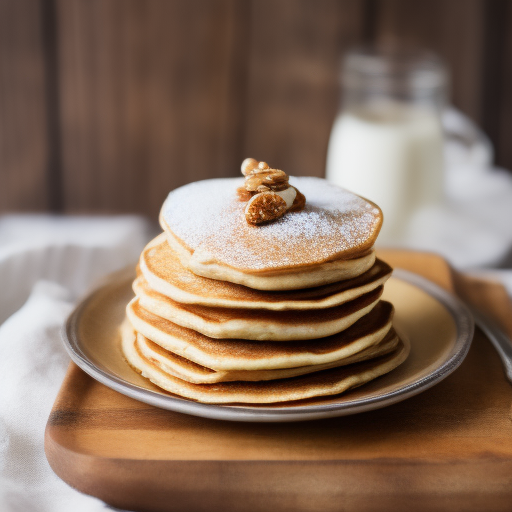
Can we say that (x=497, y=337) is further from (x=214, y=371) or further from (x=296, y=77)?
(x=296, y=77)

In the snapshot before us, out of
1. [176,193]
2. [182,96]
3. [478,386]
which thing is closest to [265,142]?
A: [182,96]

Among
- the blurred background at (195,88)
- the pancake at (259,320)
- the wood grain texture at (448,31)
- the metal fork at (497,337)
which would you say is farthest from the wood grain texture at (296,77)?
the pancake at (259,320)

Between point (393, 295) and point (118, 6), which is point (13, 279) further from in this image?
point (118, 6)

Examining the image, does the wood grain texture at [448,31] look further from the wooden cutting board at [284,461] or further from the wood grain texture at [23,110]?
the wooden cutting board at [284,461]

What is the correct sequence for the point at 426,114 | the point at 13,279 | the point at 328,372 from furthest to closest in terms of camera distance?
the point at 426,114 < the point at 13,279 < the point at 328,372

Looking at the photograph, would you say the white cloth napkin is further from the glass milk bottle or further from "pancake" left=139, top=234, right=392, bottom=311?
the glass milk bottle

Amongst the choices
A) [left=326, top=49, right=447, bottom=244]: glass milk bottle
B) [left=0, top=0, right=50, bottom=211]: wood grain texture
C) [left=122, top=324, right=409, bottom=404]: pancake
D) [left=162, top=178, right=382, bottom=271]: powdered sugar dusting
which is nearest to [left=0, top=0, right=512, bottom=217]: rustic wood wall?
[left=0, top=0, right=50, bottom=211]: wood grain texture

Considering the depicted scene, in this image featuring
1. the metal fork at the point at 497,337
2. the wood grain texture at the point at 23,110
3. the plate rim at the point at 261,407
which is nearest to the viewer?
the plate rim at the point at 261,407
